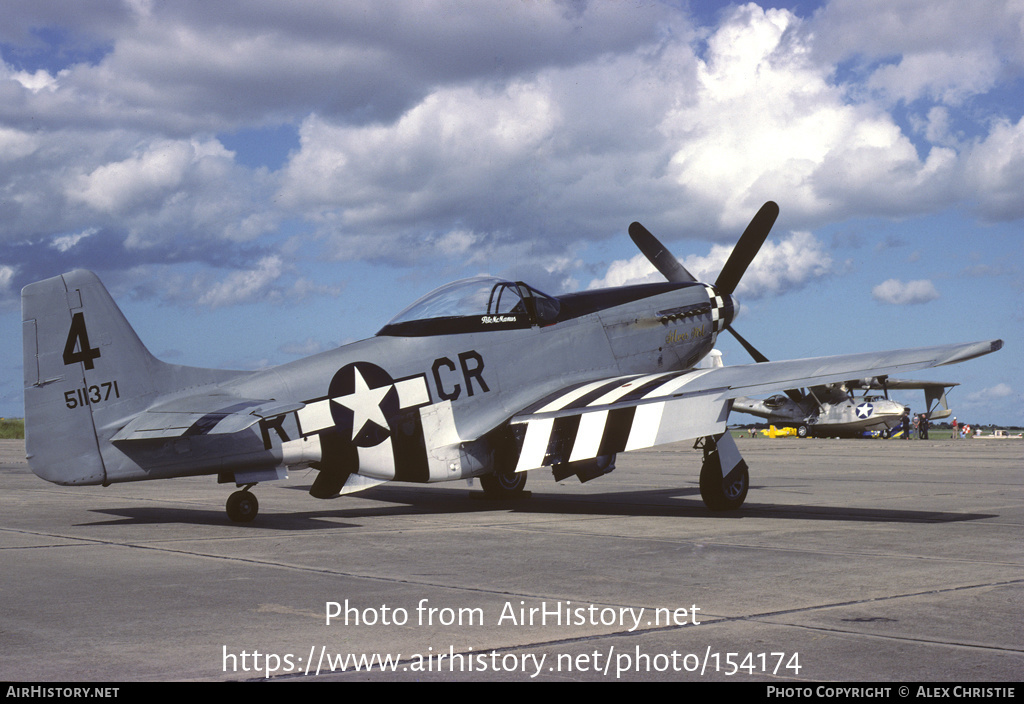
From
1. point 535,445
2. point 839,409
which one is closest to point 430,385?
point 535,445

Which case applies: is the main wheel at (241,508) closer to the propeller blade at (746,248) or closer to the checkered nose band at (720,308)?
the checkered nose band at (720,308)

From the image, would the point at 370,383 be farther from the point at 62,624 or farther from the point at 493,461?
the point at 62,624

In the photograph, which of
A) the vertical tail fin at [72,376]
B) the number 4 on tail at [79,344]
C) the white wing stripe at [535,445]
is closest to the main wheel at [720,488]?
the white wing stripe at [535,445]

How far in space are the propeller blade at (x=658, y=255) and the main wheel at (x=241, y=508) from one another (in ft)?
26.5

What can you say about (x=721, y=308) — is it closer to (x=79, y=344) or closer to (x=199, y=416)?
(x=199, y=416)

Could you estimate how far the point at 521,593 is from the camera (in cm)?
661

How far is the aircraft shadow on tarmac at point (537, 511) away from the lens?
1184 cm

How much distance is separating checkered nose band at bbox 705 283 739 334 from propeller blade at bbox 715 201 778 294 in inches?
12.6

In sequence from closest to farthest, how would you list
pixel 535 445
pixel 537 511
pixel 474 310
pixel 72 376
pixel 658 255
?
pixel 72 376
pixel 535 445
pixel 474 310
pixel 537 511
pixel 658 255

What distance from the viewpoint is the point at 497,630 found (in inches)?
214

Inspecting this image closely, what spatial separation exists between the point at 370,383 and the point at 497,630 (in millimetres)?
6483

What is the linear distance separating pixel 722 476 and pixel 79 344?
8.03 meters

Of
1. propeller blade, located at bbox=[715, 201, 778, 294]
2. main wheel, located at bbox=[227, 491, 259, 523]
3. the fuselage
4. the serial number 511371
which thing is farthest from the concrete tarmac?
propeller blade, located at bbox=[715, 201, 778, 294]

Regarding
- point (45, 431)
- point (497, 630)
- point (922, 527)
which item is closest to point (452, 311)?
point (45, 431)
